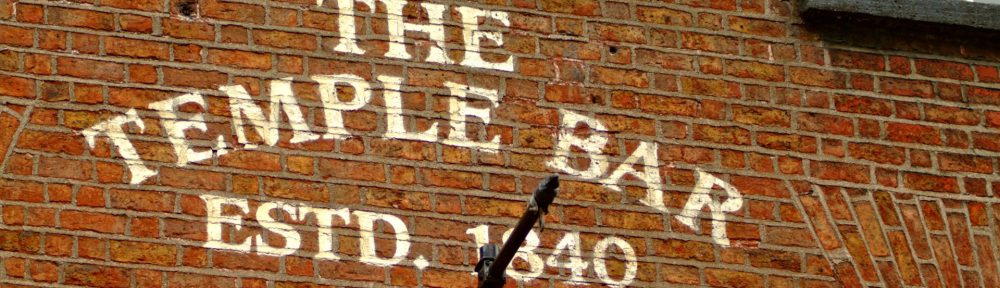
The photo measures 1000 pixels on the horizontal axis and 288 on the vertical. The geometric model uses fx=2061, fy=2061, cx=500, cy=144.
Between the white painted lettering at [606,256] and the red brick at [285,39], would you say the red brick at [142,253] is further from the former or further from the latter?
the white painted lettering at [606,256]

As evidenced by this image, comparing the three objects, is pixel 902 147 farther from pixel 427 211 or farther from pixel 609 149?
pixel 427 211

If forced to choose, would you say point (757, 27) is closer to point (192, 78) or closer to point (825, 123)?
point (825, 123)

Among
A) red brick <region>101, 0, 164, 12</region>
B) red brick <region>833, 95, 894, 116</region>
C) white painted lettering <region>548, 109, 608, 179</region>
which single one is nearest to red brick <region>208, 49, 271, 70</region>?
red brick <region>101, 0, 164, 12</region>

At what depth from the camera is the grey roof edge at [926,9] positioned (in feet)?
22.3

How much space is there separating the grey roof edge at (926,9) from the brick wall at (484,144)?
0.16ft

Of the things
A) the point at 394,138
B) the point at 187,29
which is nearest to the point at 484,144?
the point at 394,138

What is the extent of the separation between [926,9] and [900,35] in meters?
0.12

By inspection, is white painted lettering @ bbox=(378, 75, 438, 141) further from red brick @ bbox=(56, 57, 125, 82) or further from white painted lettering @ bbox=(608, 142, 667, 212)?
red brick @ bbox=(56, 57, 125, 82)

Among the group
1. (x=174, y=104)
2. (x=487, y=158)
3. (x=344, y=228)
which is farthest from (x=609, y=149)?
(x=174, y=104)

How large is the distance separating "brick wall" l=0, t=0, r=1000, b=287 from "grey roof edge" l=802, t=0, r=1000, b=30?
49 mm

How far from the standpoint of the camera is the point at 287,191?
6164 millimetres

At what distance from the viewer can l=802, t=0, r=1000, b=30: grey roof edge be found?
22.3 feet

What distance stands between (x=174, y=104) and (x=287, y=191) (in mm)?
434

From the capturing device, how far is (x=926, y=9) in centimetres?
687
